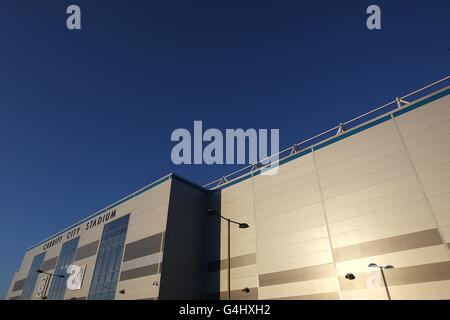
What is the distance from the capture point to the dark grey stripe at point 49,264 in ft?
165

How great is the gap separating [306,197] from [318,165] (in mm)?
3251

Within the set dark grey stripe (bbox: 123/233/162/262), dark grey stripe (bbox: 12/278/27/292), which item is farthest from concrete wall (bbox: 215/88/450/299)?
dark grey stripe (bbox: 12/278/27/292)

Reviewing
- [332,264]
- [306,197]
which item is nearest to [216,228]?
[306,197]

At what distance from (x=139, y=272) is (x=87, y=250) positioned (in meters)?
15.8

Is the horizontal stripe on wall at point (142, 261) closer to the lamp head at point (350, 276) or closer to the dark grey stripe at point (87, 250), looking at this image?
the dark grey stripe at point (87, 250)

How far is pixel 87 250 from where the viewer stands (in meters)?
42.5

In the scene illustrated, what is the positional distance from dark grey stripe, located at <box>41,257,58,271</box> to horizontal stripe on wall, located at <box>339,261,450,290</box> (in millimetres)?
49609

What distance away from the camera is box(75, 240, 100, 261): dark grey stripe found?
135ft

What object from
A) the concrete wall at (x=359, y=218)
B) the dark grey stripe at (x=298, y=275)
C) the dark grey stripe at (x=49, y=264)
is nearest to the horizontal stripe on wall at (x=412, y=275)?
the concrete wall at (x=359, y=218)

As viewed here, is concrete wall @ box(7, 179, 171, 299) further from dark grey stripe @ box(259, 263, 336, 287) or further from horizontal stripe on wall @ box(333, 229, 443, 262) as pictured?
A: horizontal stripe on wall @ box(333, 229, 443, 262)

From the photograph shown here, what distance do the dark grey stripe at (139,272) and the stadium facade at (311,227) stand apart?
11cm

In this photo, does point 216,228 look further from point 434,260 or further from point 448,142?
point 448,142

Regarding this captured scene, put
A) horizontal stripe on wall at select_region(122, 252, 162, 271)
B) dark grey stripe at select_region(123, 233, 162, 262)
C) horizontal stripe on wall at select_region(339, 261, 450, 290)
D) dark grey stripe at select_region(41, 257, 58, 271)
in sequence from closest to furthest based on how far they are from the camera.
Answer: horizontal stripe on wall at select_region(339, 261, 450, 290)
horizontal stripe on wall at select_region(122, 252, 162, 271)
dark grey stripe at select_region(123, 233, 162, 262)
dark grey stripe at select_region(41, 257, 58, 271)
